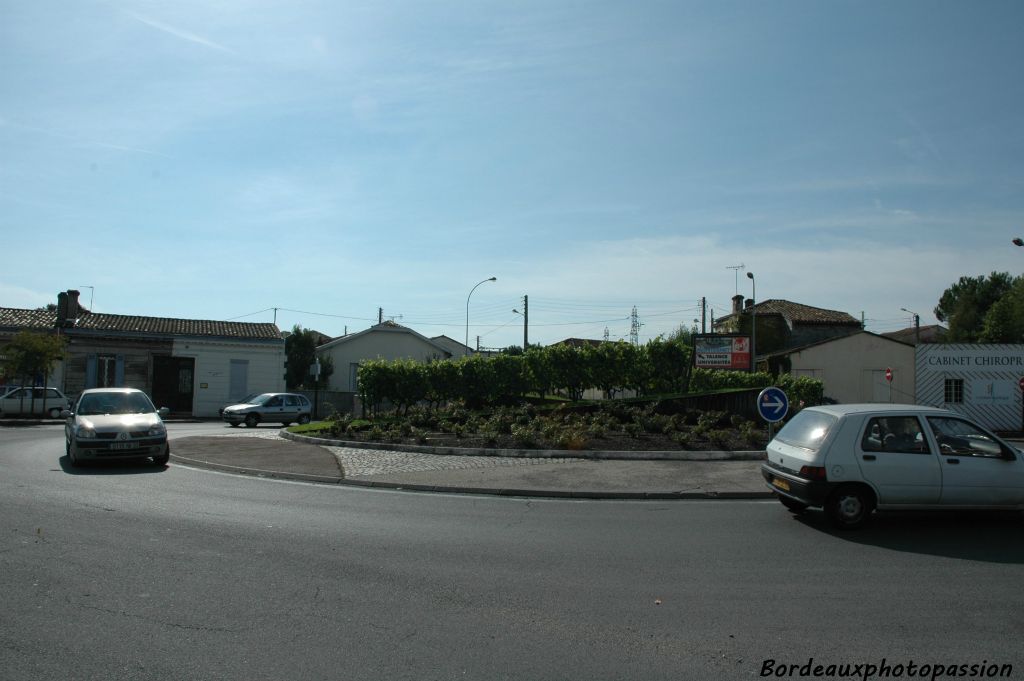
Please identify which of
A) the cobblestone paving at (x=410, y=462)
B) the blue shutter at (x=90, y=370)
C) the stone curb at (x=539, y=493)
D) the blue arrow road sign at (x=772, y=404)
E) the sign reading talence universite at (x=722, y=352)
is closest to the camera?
the stone curb at (x=539, y=493)

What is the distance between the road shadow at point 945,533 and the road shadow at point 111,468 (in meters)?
12.0

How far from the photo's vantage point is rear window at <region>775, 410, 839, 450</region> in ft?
31.2

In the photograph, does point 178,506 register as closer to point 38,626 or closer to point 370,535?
point 370,535

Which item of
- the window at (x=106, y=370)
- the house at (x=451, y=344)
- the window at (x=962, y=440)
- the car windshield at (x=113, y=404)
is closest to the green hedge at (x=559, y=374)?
the car windshield at (x=113, y=404)

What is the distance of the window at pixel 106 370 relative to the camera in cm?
4050

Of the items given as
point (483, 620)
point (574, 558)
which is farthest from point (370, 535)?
point (483, 620)

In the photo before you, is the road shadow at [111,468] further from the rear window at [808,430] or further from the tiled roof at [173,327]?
the tiled roof at [173,327]

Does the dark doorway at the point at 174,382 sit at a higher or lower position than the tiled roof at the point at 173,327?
lower

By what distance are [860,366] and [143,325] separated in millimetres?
41144

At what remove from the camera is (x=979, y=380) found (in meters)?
39.0

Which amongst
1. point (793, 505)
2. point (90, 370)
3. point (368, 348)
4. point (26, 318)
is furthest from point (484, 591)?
point (368, 348)

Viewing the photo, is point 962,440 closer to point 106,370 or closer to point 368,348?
point 106,370

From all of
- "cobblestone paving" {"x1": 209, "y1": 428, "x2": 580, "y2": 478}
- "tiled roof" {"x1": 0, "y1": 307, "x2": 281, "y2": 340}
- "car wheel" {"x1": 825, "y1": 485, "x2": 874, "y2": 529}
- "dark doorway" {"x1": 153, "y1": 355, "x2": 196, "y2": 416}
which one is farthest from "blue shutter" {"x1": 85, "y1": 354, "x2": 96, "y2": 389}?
"car wheel" {"x1": 825, "y1": 485, "x2": 874, "y2": 529}

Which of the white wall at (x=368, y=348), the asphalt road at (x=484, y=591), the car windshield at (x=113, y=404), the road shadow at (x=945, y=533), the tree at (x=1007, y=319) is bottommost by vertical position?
the asphalt road at (x=484, y=591)
